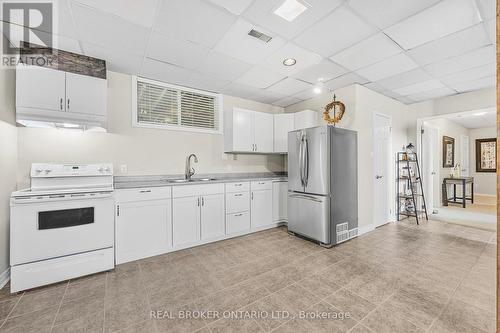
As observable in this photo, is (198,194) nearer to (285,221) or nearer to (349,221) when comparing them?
(285,221)

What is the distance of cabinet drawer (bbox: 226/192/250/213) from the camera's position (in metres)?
3.62

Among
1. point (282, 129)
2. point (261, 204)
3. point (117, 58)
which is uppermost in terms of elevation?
point (117, 58)

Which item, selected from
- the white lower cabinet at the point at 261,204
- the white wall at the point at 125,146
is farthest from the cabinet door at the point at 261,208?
the white wall at the point at 125,146

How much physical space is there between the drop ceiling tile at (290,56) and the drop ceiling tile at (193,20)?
31.2 inches

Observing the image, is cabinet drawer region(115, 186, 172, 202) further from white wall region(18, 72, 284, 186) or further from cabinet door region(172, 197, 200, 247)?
white wall region(18, 72, 284, 186)

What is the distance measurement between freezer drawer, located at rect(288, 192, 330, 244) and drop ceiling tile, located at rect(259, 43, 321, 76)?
199cm

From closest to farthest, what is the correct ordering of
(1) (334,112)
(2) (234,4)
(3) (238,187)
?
1. (2) (234,4)
2. (3) (238,187)
3. (1) (334,112)

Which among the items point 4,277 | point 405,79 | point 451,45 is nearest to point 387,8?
point 451,45

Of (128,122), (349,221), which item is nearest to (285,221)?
(349,221)

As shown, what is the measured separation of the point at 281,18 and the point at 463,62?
2.93m

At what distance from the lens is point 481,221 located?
4539mm

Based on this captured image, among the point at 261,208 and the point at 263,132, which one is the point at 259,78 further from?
the point at 261,208

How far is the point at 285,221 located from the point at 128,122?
3392mm

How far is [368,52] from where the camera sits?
2.75 m
